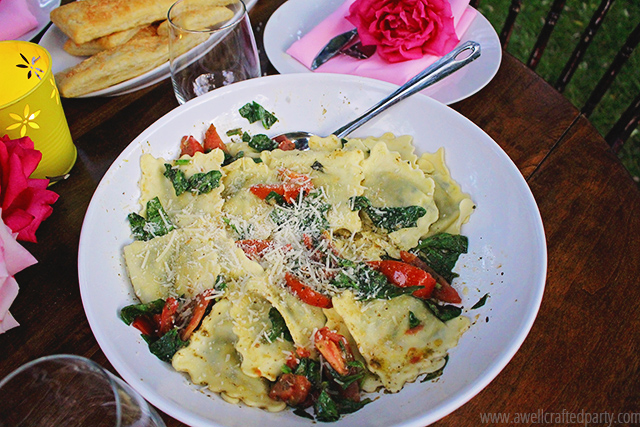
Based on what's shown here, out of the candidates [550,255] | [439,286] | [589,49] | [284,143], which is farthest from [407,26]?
[589,49]

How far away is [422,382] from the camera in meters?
2.09

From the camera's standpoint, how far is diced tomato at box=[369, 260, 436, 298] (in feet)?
7.78

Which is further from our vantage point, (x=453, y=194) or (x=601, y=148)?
(x=601, y=148)

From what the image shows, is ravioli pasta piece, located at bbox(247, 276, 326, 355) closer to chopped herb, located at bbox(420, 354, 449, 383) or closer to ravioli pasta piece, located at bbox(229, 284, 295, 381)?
ravioli pasta piece, located at bbox(229, 284, 295, 381)

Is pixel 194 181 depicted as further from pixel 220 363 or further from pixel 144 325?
pixel 220 363

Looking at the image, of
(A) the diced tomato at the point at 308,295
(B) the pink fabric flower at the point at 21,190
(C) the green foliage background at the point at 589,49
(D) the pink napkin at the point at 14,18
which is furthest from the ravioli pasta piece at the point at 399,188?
(C) the green foliage background at the point at 589,49

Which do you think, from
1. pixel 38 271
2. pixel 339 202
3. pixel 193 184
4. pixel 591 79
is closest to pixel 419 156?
pixel 339 202

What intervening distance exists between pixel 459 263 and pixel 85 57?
10.2 feet

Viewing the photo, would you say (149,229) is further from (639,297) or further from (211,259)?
(639,297)

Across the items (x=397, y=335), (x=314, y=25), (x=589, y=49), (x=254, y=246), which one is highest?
(x=314, y=25)

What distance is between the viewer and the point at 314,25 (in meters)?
3.91

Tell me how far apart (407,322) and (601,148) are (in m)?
1.76

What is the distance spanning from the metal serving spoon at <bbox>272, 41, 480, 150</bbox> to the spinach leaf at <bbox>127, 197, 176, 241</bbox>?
2.95 ft

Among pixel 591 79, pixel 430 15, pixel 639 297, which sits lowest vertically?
pixel 591 79
